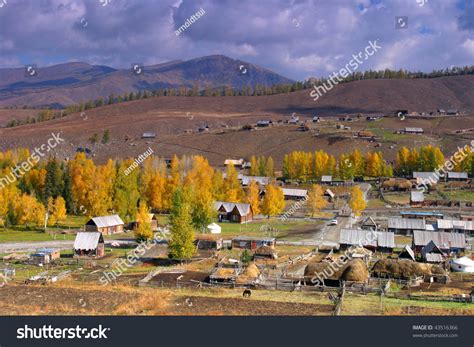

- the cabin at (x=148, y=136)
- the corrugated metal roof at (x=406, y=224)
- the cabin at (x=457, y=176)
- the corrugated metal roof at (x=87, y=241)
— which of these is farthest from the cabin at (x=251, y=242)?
the cabin at (x=148, y=136)

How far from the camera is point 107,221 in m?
68.8

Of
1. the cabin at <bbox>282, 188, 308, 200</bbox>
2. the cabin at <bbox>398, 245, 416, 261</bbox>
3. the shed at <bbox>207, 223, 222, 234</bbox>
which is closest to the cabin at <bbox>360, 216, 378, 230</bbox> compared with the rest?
the cabin at <bbox>398, 245, 416, 261</bbox>

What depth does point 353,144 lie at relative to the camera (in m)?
148

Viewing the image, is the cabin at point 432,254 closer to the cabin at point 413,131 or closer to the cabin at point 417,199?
the cabin at point 417,199

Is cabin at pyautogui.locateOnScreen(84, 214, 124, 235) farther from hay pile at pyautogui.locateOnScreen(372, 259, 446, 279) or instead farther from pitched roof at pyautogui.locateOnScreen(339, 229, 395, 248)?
hay pile at pyautogui.locateOnScreen(372, 259, 446, 279)

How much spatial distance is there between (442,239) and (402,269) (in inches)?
602

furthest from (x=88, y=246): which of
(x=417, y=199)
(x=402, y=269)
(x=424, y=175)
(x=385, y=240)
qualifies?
(x=424, y=175)

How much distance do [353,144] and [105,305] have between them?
12463 centimetres

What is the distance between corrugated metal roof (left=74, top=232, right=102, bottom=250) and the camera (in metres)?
53.8

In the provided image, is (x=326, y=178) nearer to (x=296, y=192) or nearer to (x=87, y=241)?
(x=296, y=192)

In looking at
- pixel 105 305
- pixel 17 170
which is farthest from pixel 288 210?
pixel 105 305

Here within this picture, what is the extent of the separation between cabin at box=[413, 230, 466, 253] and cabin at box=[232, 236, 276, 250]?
53.4 ft

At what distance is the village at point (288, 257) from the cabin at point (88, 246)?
0.35 ft

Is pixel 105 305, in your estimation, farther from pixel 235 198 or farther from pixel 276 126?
pixel 276 126
